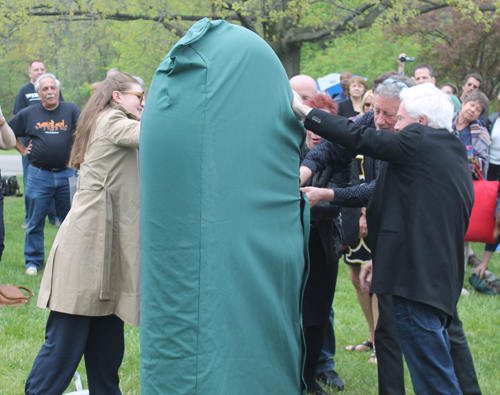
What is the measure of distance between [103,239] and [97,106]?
2.49 ft

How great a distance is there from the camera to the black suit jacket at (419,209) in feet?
9.08

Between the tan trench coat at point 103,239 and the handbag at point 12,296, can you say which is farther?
the handbag at point 12,296

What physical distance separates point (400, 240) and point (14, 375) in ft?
9.41

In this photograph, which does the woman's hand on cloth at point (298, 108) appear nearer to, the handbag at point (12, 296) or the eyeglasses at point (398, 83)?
the eyeglasses at point (398, 83)

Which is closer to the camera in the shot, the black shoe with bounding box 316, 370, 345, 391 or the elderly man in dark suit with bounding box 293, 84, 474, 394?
the elderly man in dark suit with bounding box 293, 84, 474, 394

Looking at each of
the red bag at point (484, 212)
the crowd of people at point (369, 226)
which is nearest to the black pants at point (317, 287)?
the crowd of people at point (369, 226)

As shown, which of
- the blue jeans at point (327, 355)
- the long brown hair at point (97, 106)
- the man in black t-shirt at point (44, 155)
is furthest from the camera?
the man in black t-shirt at point (44, 155)

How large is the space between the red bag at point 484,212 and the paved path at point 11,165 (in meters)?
14.0

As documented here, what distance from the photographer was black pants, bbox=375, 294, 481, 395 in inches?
139

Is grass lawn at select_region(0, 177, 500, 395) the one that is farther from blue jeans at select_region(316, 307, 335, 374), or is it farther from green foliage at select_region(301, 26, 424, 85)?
green foliage at select_region(301, 26, 424, 85)

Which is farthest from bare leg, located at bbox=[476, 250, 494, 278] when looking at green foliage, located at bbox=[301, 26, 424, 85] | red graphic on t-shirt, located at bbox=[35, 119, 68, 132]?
green foliage, located at bbox=[301, 26, 424, 85]

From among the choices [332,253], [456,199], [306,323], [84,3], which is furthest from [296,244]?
Result: [84,3]

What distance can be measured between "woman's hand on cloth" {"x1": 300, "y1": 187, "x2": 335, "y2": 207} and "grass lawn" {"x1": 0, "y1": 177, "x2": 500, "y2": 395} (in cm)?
157

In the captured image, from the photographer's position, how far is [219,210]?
6.97 ft
